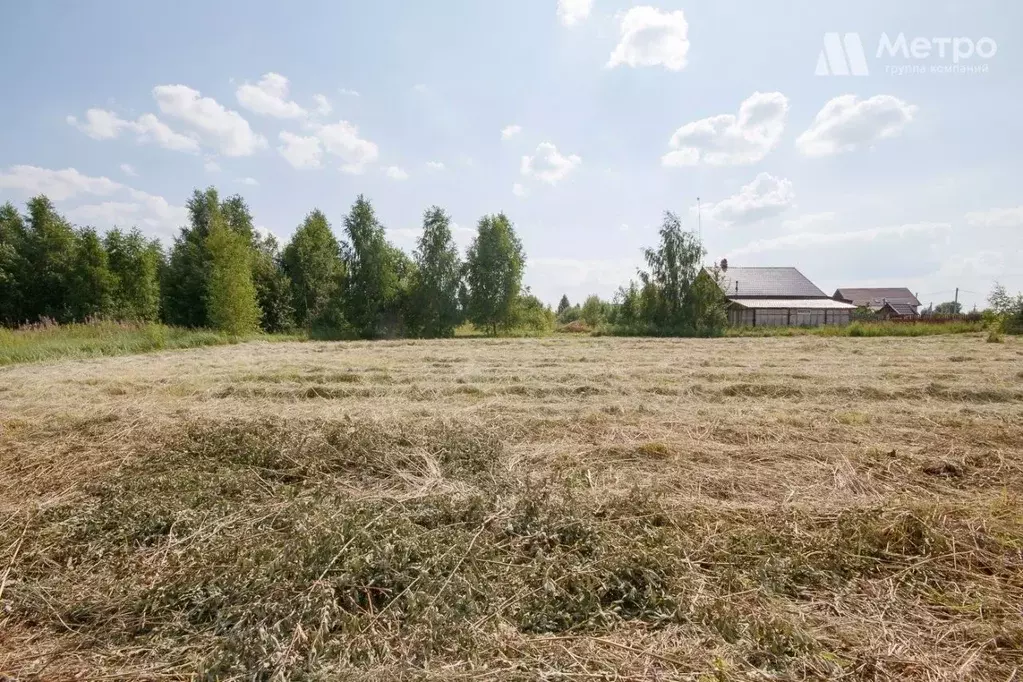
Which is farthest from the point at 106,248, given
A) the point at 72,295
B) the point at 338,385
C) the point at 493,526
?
the point at 493,526

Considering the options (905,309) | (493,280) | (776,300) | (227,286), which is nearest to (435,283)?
(493,280)

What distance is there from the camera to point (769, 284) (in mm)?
40531

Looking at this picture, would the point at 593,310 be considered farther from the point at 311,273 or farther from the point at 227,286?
the point at 227,286

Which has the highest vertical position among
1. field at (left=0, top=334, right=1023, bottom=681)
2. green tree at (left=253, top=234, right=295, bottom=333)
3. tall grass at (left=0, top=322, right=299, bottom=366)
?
green tree at (left=253, top=234, right=295, bottom=333)

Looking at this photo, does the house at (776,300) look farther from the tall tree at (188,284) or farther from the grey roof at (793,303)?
the tall tree at (188,284)

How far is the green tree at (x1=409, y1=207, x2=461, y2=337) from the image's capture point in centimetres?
3234

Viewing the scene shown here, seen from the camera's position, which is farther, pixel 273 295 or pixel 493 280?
pixel 493 280

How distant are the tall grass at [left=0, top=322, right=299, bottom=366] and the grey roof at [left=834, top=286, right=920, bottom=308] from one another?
228 ft

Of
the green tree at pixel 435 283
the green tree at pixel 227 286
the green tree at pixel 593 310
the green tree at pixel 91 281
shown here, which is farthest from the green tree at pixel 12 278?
the green tree at pixel 593 310

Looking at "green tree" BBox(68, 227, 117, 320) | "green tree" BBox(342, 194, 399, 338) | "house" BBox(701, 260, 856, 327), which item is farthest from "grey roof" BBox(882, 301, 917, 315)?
"green tree" BBox(68, 227, 117, 320)

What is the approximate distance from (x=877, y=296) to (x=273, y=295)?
7259 cm

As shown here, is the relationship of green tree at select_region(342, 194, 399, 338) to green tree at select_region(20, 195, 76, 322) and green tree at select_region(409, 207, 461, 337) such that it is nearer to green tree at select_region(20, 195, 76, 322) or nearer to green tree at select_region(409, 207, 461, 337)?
green tree at select_region(409, 207, 461, 337)

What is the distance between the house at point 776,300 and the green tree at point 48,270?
36.3 m

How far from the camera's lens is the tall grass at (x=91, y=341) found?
43.6ft
